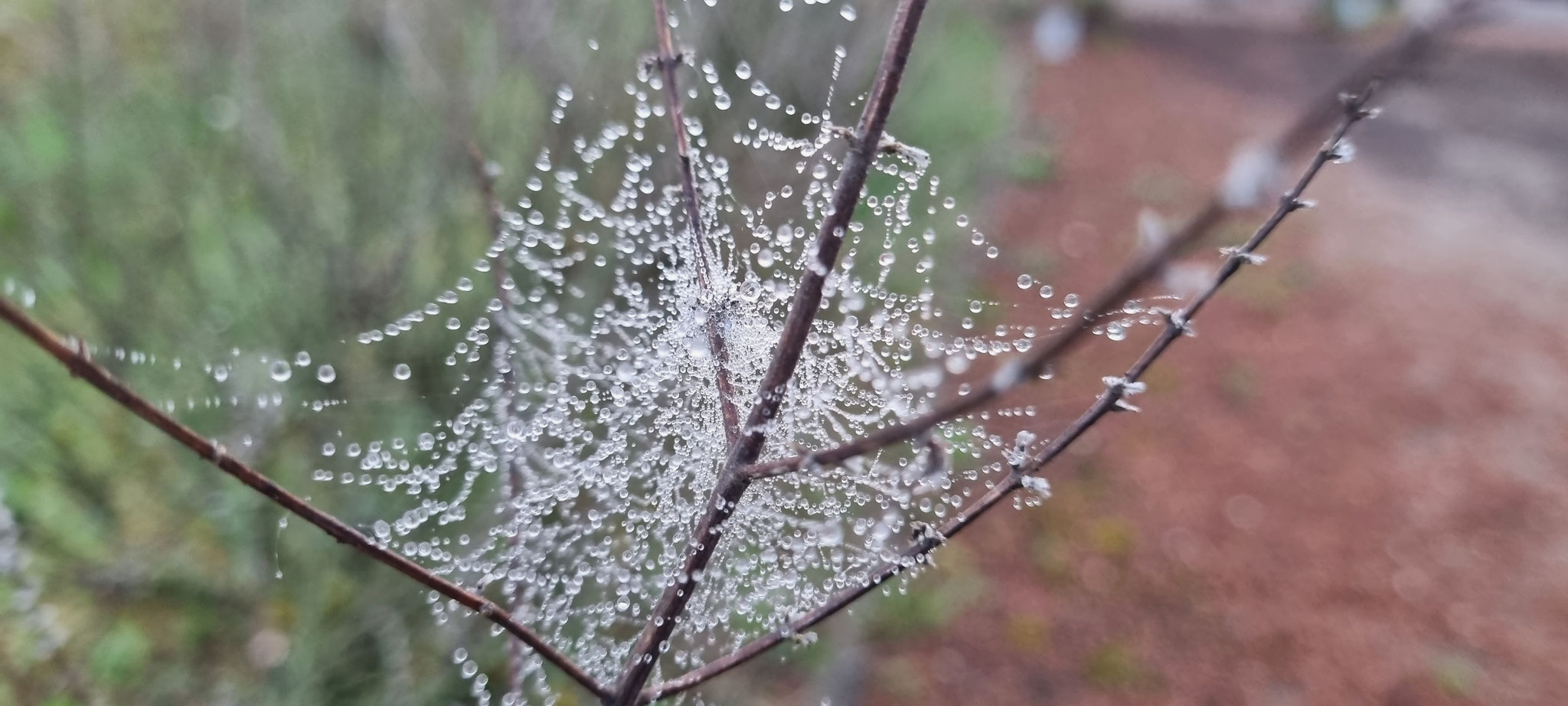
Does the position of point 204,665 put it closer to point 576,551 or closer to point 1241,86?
point 576,551

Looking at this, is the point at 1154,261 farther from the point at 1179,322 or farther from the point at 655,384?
the point at 655,384

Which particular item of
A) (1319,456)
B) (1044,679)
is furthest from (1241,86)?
(1044,679)

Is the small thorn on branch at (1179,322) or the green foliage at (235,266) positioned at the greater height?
the small thorn on branch at (1179,322)

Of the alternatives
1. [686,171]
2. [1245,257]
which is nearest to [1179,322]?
[1245,257]

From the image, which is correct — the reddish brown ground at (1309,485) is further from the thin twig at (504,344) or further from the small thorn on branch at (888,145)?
the thin twig at (504,344)

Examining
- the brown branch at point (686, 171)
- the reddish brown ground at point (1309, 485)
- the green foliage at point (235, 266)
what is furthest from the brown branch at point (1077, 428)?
the green foliage at point (235, 266)
